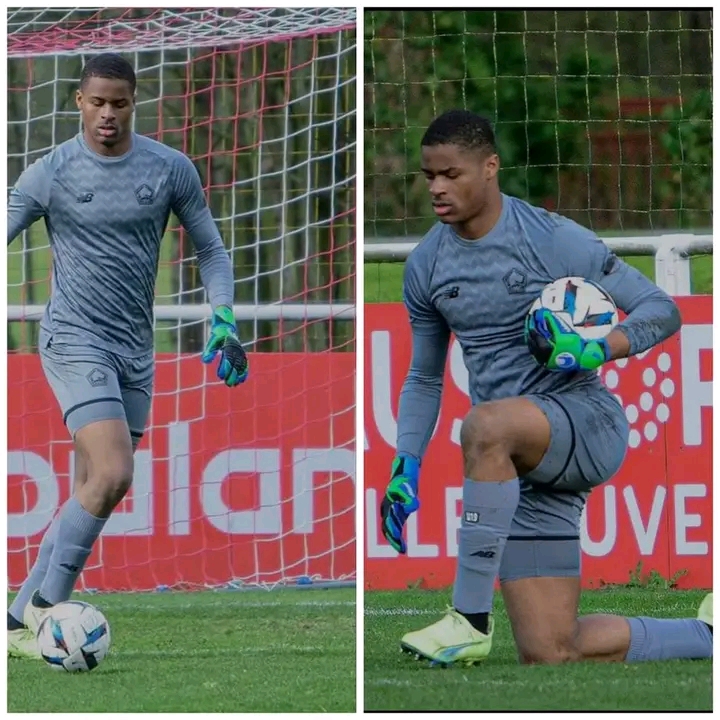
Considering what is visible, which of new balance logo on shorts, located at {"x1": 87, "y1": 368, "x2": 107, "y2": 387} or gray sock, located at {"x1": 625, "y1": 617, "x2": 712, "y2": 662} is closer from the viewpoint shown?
gray sock, located at {"x1": 625, "y1": 617, "x2": 712, "y2": 662}

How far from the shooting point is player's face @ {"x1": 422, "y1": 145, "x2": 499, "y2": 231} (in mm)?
4078

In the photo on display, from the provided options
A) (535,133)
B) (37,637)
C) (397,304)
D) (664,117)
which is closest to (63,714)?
(37,637)

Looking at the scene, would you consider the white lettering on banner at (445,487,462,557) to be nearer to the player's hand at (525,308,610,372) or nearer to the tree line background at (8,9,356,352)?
the tree line background at (8,9,356,352)

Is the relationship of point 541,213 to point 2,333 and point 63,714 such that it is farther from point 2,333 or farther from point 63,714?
point 63,714

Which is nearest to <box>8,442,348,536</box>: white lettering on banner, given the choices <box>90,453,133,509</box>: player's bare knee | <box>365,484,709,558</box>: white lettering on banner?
<box>365,484,709,558</box>: white lettering on banner

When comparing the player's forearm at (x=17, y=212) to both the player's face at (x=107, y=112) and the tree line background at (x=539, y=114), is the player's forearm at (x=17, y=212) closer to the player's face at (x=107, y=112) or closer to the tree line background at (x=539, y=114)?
the player's face at (x=107, y=112)

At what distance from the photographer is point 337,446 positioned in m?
6.01

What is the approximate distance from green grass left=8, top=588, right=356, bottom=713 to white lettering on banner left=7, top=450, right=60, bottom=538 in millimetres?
341

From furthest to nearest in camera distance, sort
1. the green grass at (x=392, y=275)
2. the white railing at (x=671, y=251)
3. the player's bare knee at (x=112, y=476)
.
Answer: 1. the green grass at (x=392, y=275)
2. the white railing at (x=671, y=251)
3. the player's bare knee at (x=112, y=476)

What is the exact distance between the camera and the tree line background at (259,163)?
6129 mm

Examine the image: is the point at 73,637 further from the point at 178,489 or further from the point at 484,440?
the point at 178,489

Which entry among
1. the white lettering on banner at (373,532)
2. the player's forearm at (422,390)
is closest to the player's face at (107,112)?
the player's forearm at (422,390)

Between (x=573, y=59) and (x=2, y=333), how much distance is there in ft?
10.3

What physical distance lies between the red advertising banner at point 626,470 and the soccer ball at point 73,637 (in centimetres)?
161
